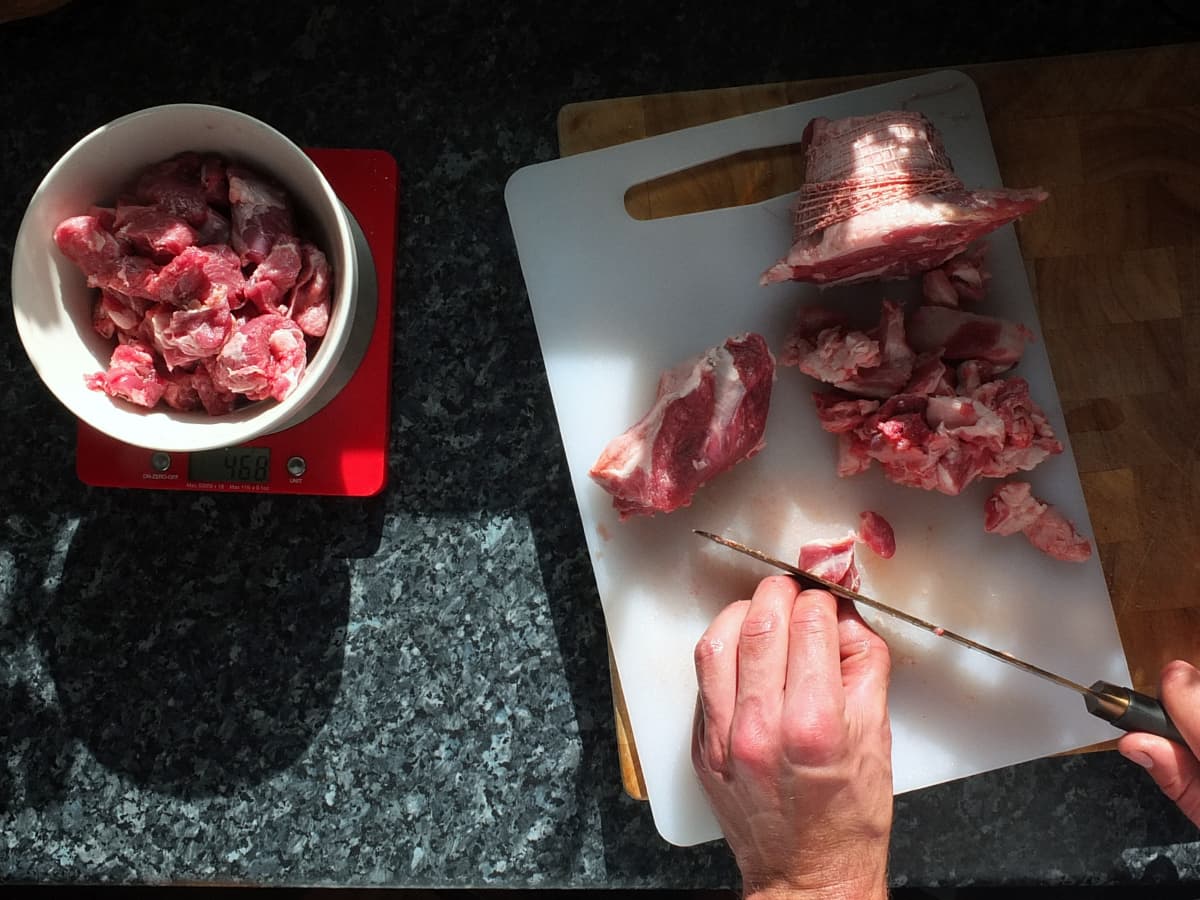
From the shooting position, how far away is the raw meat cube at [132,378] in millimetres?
1074

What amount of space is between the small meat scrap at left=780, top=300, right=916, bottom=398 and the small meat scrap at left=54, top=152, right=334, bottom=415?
0.66m

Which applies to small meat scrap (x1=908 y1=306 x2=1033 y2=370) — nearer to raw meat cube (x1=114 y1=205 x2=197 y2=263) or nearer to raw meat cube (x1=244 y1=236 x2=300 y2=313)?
raw meat cube (x1=244 y1=236 x2=300 y2=313)

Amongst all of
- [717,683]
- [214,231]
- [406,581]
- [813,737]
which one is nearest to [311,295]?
[214,231]

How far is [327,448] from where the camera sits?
1312 mm

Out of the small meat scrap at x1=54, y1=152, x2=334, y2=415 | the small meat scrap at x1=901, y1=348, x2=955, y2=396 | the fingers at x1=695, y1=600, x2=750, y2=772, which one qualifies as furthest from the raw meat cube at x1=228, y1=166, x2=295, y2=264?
the small meat scrap at x1=901, y1=348, x2=955, y2=396

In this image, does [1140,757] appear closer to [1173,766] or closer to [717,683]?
[1173,766]

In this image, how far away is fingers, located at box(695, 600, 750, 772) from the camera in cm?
116

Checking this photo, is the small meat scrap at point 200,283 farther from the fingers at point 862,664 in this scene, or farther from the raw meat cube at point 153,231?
the fingers at point 862,664

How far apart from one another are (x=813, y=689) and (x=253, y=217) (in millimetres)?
911

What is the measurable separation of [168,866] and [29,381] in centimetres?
78

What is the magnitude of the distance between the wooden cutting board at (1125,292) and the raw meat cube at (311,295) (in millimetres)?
666

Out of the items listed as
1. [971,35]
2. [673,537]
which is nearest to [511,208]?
[673,537]

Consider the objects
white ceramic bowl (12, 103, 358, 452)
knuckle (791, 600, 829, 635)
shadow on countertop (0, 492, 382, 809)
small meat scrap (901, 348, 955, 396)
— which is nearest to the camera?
white ceramic bowl (12, 103, 358, 452)

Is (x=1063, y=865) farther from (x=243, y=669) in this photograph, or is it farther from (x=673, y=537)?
(x=243, y=669)
